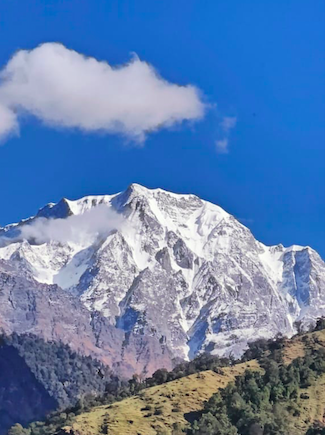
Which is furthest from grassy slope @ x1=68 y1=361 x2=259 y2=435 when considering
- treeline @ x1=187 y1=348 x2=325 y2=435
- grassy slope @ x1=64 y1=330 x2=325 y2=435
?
treeline @ x1=187 y1=348 x2=325 y2=435

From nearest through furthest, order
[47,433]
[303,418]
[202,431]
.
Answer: [202,431]
[303,418]
[47,433]

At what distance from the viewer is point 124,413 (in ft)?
609

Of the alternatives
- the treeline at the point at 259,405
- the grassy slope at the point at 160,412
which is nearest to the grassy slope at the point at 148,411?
the grassy slope at the point at 160,412

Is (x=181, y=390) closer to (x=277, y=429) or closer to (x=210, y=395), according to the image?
(x=210, y=395)

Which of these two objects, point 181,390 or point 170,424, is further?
point 181,390

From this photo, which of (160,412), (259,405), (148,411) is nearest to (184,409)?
(160,412)

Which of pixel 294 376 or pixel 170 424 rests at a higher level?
pixel 294 376

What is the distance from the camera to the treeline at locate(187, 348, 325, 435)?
172m

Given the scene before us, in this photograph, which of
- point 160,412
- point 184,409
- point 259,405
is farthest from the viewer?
point 184,409

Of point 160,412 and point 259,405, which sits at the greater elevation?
point 259,405

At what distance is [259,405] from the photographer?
186750 mm

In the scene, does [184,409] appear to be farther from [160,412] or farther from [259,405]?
[259,405]

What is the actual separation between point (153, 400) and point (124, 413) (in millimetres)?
8713

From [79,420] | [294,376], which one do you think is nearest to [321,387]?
[294,376]
